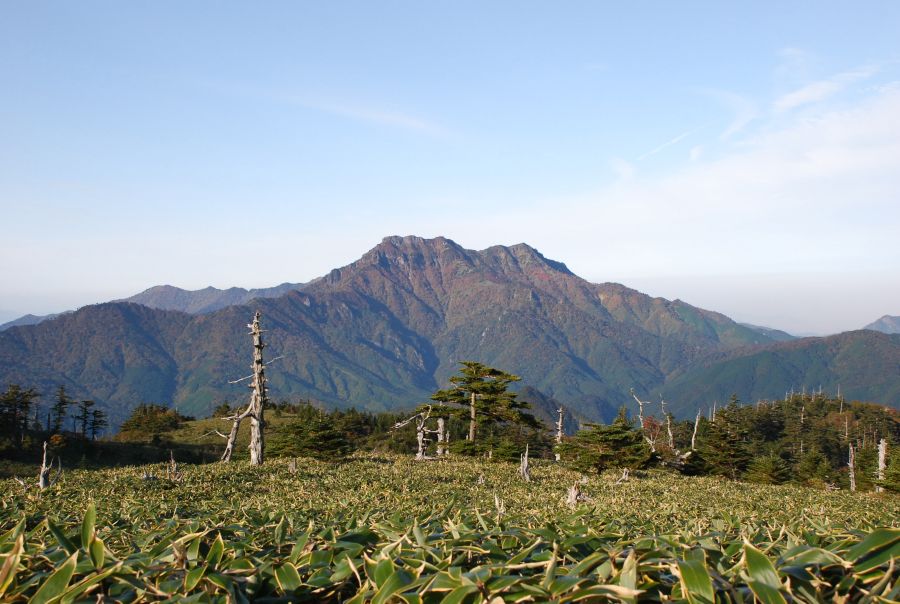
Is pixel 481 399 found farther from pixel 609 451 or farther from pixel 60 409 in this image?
pixel 60 409

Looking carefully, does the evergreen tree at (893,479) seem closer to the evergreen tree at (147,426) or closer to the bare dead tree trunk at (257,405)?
the bare dead tree trunk at (257,405)

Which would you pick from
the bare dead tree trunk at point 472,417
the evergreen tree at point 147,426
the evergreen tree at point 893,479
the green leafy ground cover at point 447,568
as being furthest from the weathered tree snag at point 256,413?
the evergreen tree at point 147,426

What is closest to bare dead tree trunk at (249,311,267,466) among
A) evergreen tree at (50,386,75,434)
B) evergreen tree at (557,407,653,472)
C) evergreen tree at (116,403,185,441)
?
evergreen tree at (557,407,653,472)

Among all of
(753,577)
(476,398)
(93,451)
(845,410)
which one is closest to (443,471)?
(476,398)

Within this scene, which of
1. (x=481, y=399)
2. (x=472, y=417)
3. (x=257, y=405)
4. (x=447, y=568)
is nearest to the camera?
(x=447, y=568)

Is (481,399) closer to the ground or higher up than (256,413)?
closer to the ground

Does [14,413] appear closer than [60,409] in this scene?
Yes

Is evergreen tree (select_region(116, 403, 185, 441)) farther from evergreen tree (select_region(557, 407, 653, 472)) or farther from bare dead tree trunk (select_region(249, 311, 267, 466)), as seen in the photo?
evergreen tree (select_region(557, 407, 653, 472))

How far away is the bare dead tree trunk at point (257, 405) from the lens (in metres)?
23.4

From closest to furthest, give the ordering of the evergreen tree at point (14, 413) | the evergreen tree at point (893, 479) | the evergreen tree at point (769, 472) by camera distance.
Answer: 1. the evergreen tree at point (893, 479)
2. the evergreen tree at point (769, 472)
3. the evergreen tree at point (14, 413)

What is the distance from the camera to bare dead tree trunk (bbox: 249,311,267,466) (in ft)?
76.7

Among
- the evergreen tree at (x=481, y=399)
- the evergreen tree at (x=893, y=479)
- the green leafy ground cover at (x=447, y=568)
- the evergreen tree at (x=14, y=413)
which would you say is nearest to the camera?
the green leafy ground cover at (x=447, y=568)

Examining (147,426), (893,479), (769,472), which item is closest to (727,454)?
(769,472)

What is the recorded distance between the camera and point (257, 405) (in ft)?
80.8
